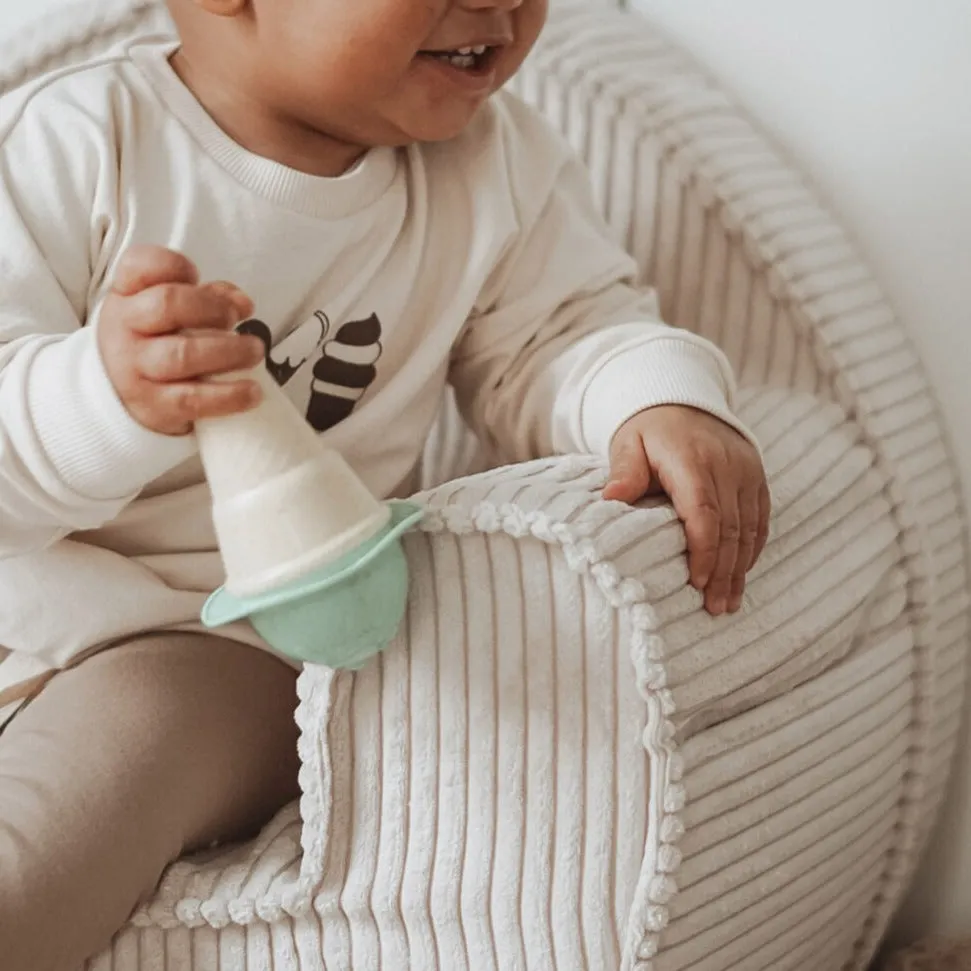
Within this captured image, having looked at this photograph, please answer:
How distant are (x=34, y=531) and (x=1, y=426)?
82mm

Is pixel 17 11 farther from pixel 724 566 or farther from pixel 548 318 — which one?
pixel 724 566

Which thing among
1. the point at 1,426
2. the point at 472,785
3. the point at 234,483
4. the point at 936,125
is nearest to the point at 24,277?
the point at 1,426

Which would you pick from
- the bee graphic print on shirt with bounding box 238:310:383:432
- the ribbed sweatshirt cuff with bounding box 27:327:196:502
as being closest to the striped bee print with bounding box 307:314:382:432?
the bee graphic print on shirt with bounding box 238:310:383:432

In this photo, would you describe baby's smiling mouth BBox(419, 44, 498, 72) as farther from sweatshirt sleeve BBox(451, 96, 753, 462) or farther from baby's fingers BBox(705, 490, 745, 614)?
baby's fingers BBox(705, 490, 745, 614)

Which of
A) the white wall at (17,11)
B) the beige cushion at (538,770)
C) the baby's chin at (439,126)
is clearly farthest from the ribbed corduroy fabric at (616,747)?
the white wall at (17,11)

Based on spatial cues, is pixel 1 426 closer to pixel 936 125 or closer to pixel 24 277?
pixel 24 277

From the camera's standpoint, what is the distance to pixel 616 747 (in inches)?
24.7

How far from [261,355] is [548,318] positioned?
0.36m

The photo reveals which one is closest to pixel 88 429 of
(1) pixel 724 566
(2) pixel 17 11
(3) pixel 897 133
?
(1) pixel 724 566

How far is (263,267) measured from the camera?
80 centimetres

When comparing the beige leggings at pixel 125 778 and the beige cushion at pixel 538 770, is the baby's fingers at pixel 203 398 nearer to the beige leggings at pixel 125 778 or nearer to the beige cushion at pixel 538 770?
the beige cushion at pixel 538 770

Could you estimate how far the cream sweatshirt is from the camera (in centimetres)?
71

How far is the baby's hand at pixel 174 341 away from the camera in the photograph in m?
0.55

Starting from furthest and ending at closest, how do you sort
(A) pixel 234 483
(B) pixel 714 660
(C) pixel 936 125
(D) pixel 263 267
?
(C) pixel 936 125 → (D) pixel 263 267 → (B) pixel 714 660 → (A) pixel 234 483
